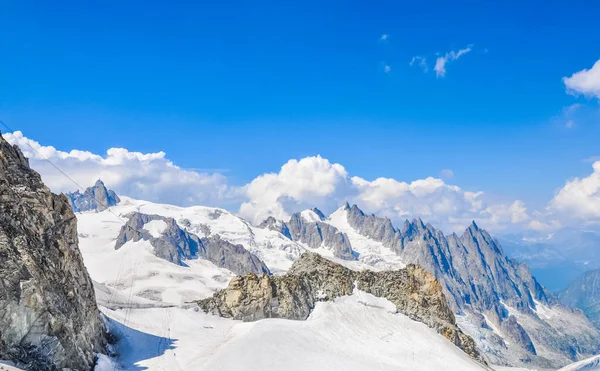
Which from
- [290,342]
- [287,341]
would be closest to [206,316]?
[287,341]

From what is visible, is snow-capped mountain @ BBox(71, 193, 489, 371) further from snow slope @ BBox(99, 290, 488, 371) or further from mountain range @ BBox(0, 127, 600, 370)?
mountain range @ BBox(0, 127, 600, 370)

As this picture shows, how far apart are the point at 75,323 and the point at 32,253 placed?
18.6 feet

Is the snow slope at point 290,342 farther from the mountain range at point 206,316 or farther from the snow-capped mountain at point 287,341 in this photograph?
the mountain range at point 206,316

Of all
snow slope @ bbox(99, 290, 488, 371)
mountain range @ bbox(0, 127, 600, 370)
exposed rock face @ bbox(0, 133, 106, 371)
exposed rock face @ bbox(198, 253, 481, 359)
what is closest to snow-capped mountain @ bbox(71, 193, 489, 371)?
snow slope @ bbox(99, 290, 488, 371)

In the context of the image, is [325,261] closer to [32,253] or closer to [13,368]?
[32,253]

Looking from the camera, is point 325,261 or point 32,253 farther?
point 325,261

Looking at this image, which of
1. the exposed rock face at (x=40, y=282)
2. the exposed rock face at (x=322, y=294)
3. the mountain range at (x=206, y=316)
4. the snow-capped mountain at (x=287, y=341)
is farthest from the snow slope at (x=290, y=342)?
the exposed rock face at (x=40, y=282)

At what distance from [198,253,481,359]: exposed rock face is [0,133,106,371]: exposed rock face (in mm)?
21110

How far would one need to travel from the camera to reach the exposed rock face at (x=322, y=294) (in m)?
58.0

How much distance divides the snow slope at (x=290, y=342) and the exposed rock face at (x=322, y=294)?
2.10 meters

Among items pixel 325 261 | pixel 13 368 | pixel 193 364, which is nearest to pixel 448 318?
pixel 325 261

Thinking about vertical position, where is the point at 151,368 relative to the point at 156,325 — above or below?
below

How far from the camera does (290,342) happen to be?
45.4 m

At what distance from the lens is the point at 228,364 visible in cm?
3791
